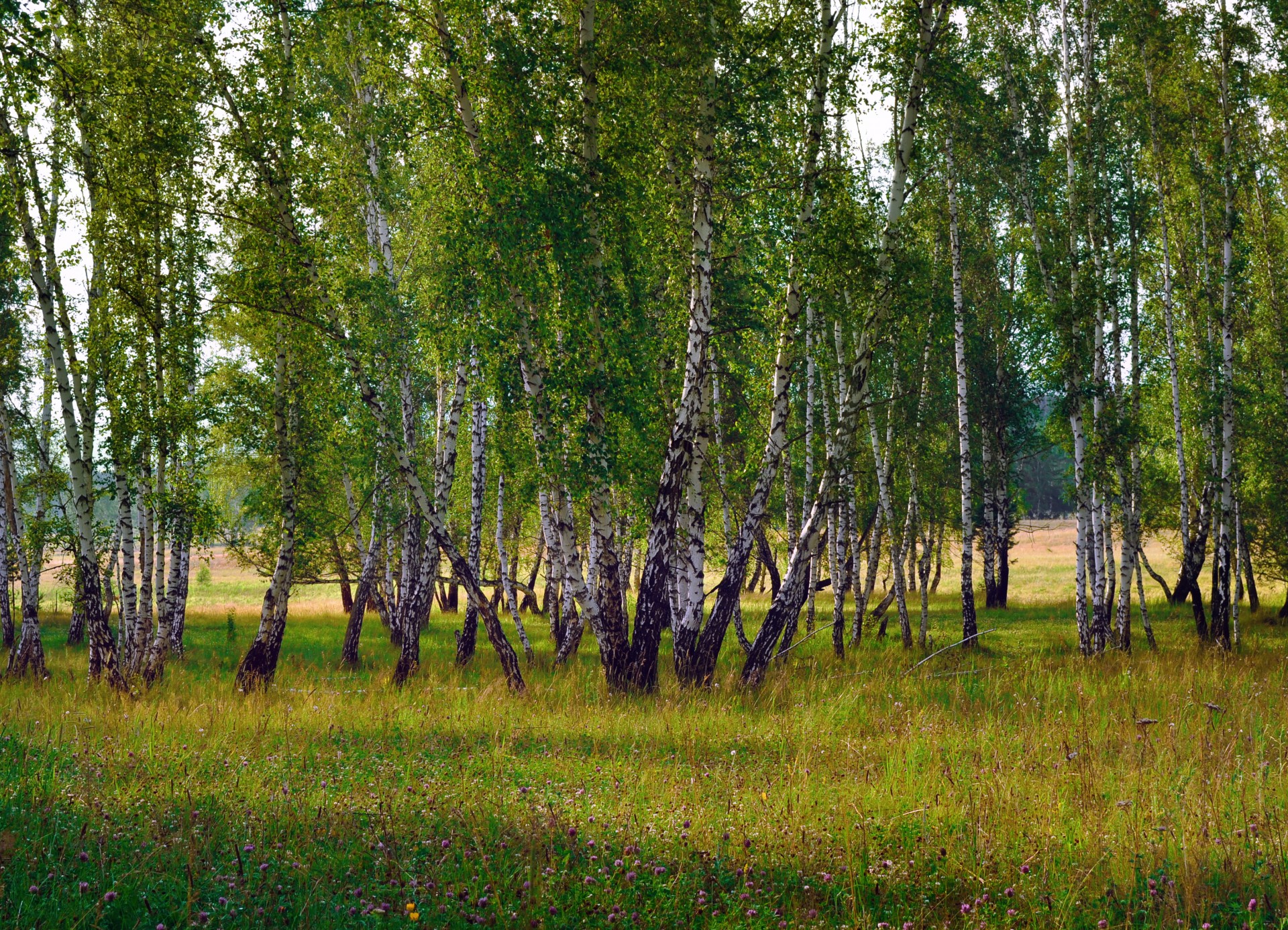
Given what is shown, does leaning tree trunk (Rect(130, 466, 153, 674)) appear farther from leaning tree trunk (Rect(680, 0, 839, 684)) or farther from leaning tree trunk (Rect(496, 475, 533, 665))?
leaning tree trunk (Rect(680, 0, 839, 684))

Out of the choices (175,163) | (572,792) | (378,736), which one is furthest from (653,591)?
(175,163)

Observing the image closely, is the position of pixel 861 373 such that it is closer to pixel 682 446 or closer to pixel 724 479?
pixel 682 446

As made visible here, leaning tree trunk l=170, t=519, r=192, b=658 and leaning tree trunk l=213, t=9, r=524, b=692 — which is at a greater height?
leaning tree trunk l=213, t=9, r=524, b=692

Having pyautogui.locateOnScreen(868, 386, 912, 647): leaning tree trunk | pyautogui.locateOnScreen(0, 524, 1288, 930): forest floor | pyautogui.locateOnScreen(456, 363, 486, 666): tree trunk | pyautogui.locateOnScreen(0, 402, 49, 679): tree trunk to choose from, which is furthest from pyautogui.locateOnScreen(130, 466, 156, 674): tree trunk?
pyautogui.locateOnScreen(868, 386, 912, 647): leaning tree trunk

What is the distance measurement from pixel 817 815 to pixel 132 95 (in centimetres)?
1214

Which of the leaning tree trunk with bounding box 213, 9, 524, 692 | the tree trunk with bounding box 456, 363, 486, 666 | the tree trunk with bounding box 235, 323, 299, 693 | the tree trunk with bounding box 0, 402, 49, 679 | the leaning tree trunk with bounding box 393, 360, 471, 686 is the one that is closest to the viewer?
the leaning tree trunk with bounding box 213, 9, 524, 692

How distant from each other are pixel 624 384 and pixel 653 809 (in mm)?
6027

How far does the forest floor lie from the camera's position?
4.36 metres

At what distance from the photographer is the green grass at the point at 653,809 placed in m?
4.37

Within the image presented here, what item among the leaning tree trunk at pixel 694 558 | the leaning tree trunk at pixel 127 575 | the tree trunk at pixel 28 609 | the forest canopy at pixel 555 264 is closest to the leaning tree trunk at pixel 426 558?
the forest canopy at pixel 555 264

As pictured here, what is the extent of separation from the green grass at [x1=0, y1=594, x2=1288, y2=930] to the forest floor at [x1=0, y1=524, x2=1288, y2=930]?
25mm

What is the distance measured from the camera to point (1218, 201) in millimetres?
19125

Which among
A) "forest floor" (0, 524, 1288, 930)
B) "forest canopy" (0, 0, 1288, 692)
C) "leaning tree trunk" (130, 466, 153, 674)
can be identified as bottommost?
"forest floor" (0, 524, 1288, 930)

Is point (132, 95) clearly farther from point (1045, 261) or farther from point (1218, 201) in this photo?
point (1218, 201)
